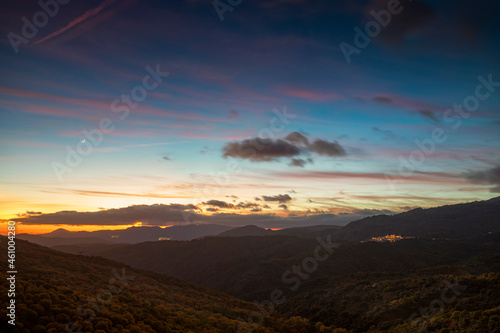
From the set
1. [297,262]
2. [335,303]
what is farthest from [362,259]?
[335,303]

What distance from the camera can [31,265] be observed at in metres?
65.2

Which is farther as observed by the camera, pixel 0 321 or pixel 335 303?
pixel 335 303

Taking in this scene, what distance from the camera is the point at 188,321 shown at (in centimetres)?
4778

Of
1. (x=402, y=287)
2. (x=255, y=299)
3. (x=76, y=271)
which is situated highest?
(x=76, y=271)

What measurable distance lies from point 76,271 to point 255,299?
83.0m

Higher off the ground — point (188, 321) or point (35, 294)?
point (35, 294)

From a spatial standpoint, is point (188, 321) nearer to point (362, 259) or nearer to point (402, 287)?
point (402, 287)

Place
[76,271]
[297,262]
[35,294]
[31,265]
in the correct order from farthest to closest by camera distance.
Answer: [297,262]
[76,271]
[31,265]
[35,294]

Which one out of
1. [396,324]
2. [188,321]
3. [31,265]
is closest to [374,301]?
[396,324]

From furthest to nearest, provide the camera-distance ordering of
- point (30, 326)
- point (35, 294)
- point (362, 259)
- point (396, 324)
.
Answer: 1. point (362, 259)
2. point (396, 324)
3. point (35, 294)
4. point (30, 326)

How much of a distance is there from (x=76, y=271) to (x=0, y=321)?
155 feet

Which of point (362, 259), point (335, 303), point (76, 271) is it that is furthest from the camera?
point (362, 259)

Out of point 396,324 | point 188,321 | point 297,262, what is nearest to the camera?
point 188,321

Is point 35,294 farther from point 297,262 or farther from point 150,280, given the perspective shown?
point 297,262
